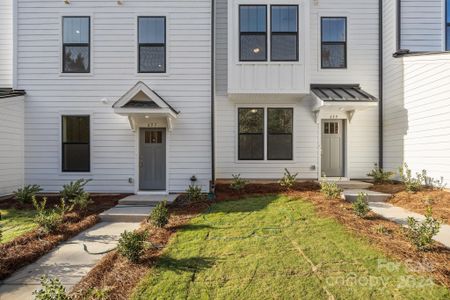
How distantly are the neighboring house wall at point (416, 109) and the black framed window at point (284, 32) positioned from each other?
3.63 metres

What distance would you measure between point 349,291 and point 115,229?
15.2ft

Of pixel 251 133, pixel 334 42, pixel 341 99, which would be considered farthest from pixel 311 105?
pixel 334 42

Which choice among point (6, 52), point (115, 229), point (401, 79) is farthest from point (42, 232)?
point (401, 79)

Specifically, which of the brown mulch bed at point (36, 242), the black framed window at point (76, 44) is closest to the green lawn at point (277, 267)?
the brown mulch bed at point (36, 242)

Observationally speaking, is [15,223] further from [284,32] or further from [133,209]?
[284,32]

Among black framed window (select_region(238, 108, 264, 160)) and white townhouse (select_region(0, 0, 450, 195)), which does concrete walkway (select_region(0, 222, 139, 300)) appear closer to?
white townhouse (select_region(0, 0, 450, 195))

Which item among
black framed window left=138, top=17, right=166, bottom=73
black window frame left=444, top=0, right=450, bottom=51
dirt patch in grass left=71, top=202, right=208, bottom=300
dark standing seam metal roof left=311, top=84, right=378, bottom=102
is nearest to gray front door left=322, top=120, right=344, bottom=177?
dark standing seam metal roof left=311, top=84, right=378, bottom=102

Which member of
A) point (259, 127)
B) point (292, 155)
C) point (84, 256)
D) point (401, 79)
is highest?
point (401, 79)

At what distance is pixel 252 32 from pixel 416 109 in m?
5.80

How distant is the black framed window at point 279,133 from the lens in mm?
9844

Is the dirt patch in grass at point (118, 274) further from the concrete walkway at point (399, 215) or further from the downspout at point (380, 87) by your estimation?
the downspout at point (380, 87)

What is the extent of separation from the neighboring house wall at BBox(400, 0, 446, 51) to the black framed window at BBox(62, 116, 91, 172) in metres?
11.2

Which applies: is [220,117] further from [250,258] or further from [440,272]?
[440,272]

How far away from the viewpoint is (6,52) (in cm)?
945
